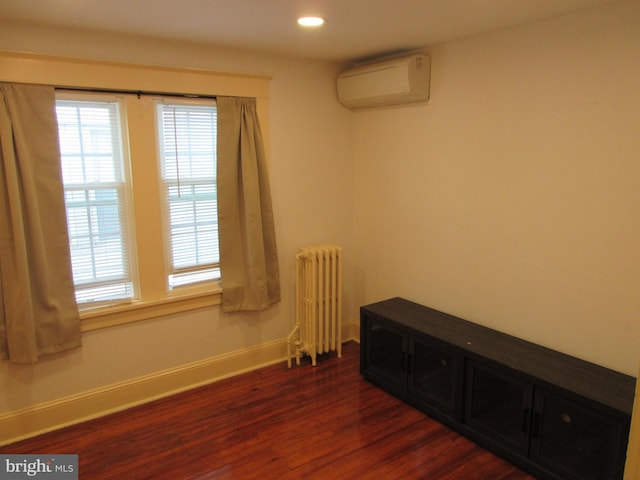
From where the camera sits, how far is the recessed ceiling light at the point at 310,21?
246 cm

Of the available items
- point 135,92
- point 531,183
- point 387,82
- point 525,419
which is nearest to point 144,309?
point 135,92

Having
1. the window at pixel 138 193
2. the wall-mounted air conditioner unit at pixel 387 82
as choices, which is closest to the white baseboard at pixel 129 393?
the window at pixel 138 193

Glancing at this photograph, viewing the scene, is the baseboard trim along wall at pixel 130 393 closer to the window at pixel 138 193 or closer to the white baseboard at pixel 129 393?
the white baseboard at pixel 129 393

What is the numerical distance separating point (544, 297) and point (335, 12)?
2018 millimetres

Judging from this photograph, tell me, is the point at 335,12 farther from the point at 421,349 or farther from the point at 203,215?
the point at 421,349

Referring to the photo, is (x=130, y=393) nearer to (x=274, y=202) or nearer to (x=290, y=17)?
(x=274, y=202)

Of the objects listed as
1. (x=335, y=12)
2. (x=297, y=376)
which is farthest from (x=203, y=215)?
(x=335, y=12)

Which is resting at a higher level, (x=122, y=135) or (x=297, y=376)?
(x=122, y=135)

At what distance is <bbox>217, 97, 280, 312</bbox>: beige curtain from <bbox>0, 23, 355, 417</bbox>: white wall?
165 mm

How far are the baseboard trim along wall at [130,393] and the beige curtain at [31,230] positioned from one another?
39 centimetres

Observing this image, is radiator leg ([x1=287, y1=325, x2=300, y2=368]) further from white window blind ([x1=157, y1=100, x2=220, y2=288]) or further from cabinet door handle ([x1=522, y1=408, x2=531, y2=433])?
cabinet door handle ([x1=522, y1=408, x2=531, y2=433])

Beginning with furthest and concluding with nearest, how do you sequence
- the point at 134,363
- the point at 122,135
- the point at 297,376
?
the point at 297,376 → the point at 134,363 → the point at 122,135

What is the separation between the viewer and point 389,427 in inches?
112

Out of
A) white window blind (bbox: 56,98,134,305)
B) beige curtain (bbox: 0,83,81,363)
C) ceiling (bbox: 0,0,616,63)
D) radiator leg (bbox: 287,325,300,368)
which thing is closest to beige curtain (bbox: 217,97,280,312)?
radiator leg (bbox: 287,325,300,368)
